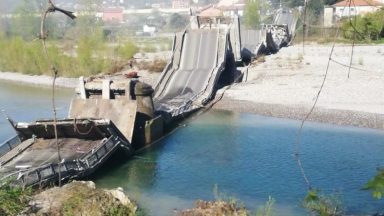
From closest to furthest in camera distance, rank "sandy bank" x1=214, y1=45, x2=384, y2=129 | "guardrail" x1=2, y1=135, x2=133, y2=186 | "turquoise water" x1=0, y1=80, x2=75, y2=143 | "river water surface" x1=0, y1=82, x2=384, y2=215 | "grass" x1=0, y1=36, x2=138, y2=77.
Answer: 1. "guardrail" x1=2, y1=135, x2=133, y2=186
2. "river water surface" x1=0, y1=82, x2=384, y2=215
3. "sandy bank" x1=214, y1=45, x2=384, y2=129
4. "turquoise water" x1=0, y1=80, x2=75, y2=143
5. "grass" x1=0, y1=36, x2=138, y2=77

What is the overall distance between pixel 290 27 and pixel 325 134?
125 feet

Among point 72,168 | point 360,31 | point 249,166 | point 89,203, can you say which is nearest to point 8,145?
point 72,168

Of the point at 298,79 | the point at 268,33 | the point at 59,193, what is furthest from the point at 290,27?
the point at 59,193

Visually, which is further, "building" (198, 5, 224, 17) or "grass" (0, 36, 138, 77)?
"grass" (0, 36, 138, 77)

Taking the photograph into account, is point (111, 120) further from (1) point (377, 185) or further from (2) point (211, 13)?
(2) point (211, 13)

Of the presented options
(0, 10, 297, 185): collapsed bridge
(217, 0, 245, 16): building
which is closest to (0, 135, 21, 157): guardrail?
(0, 10, 297, 185): collapsed bridge

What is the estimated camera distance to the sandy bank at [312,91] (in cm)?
2830

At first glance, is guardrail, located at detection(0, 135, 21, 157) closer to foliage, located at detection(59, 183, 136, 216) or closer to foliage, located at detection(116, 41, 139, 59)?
foliage, located at detection(59, 183, 136, 216)

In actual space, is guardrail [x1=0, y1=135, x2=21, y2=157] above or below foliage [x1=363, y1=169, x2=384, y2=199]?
below

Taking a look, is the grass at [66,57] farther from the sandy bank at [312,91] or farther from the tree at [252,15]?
the tree at [252,15]

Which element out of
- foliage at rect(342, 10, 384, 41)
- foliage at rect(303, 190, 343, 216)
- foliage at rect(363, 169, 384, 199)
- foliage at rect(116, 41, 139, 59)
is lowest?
foliage at rect(303, 190, 343, 216)

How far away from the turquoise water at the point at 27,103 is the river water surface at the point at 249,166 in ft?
7.86

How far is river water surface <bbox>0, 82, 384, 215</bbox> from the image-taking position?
16156 mm

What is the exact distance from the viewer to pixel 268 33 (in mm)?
49688
